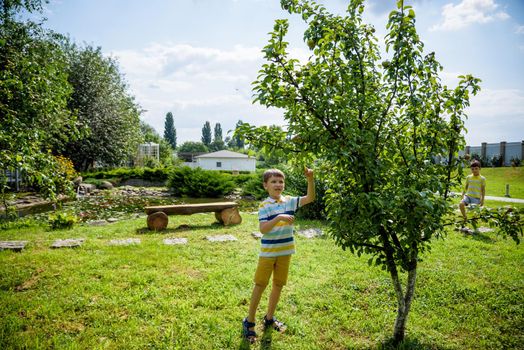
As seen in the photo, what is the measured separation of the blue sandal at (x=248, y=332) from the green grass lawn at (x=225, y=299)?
0.08 metres

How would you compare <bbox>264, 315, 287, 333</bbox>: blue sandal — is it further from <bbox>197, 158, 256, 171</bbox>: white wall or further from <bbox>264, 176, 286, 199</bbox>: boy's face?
<bbox>197, 158, 256, 171</bbox>: white wall

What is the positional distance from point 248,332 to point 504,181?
24.8 meters

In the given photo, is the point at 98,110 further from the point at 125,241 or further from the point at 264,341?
the point at 264,341

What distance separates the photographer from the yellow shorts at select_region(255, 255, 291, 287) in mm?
3314

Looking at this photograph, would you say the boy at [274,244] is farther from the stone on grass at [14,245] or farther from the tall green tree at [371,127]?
the stone on grass at [14,245]

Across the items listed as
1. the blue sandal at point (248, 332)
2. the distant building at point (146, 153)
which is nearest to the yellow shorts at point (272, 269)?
the blue sandal at point (248, 332)

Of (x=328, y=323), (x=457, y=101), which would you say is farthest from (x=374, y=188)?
(x=328, y=323)

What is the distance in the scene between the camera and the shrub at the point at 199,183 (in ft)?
63.2

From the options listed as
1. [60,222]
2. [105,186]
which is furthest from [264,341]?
[105,186]

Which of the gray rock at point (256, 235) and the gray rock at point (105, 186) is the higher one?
the gray rock at point (256, 235)

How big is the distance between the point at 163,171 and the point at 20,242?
20728mm

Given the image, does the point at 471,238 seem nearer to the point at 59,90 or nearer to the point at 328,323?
the point at 328,323

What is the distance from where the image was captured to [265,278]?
332cm

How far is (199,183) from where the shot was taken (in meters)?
19.1
